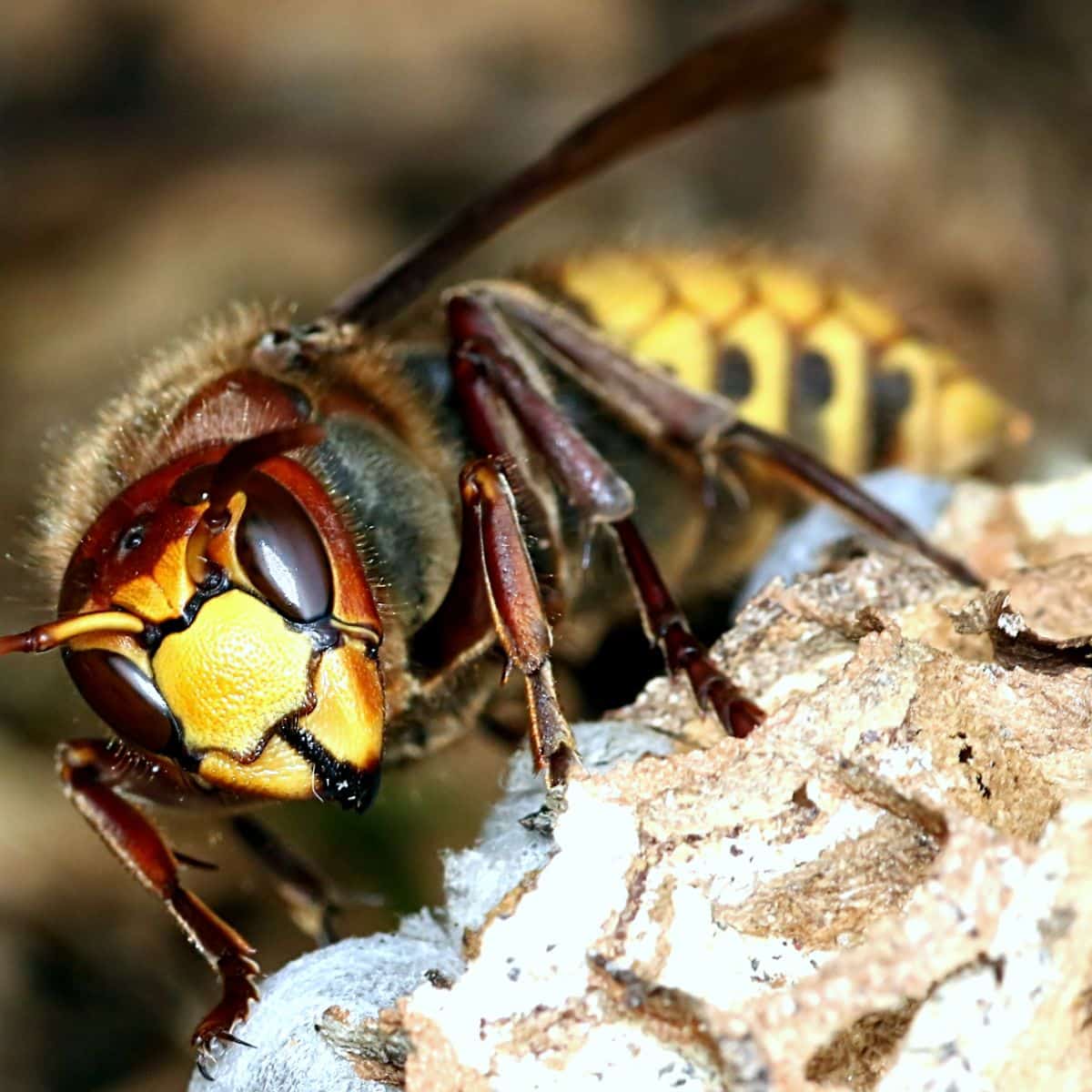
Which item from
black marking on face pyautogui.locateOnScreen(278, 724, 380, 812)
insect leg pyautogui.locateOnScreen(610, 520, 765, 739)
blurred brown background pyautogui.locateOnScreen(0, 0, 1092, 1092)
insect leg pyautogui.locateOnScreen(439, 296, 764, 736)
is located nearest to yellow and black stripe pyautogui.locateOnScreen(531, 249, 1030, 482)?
insect leg pyautogui.locateOnScreen(439, 296, 764, 736)

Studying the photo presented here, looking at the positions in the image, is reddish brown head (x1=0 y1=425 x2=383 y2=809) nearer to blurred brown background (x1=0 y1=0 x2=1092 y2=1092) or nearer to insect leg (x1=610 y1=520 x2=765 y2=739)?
insect leg (x1=610 y1=520 x2=765 y2=739)

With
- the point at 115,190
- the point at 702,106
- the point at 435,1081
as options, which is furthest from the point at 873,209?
the point at 435,1081

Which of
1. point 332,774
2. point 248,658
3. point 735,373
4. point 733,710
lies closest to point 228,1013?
point 332,774

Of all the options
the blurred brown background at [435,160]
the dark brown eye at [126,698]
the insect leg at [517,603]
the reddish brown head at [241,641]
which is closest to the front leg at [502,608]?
the insect leg at [517,603]

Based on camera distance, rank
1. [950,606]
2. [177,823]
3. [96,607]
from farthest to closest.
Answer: [177,823] < [950,606] < [96,607]

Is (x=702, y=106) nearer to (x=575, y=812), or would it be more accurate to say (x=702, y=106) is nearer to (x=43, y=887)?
(x=575, y=812)

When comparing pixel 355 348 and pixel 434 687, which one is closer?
pixel 434 687
